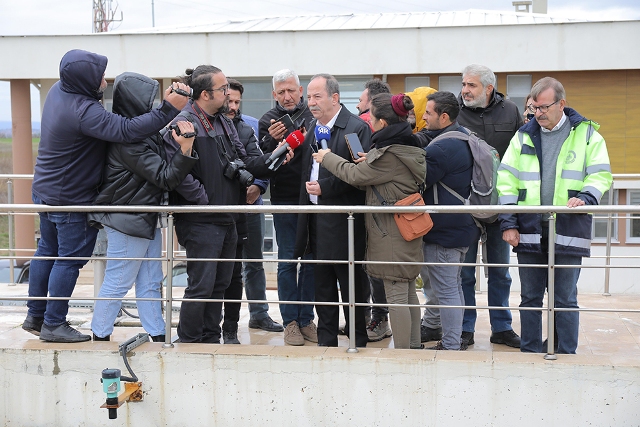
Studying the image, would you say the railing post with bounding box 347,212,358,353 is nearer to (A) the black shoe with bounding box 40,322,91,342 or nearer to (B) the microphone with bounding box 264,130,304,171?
(B) the microphone with bounding box 264,130,304,171

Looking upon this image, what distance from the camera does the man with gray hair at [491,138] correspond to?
5.39m

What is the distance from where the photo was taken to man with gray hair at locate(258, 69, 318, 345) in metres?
5.60

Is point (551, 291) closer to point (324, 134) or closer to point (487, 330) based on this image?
point (487, 330)

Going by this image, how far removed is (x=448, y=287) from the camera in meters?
5.02

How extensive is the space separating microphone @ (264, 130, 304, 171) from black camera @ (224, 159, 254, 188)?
18 cm

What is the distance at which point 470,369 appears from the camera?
4426 millimetres

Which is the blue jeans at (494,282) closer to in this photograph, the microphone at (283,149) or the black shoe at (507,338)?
the black shoe at (507,338)

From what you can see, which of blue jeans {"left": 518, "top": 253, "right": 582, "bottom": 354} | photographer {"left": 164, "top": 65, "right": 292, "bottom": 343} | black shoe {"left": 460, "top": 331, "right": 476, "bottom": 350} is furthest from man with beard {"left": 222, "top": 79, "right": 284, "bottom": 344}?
blue jeans {"left": 518, "top": 253, "right": 582, "bottom": 354}

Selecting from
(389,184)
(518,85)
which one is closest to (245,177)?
(389,184)

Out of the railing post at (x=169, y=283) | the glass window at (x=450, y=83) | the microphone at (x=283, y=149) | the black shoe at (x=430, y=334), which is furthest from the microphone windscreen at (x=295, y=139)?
the glass window at (x=450, y=83)

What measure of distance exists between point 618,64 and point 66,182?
18408 mm

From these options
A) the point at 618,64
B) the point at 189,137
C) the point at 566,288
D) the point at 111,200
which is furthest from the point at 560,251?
the point at 618,64

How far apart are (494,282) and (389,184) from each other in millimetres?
1356

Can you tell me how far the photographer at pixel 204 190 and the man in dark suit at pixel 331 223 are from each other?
46 centimetres
